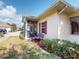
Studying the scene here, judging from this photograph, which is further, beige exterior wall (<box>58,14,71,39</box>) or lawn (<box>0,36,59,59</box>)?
beige exterior wall (<box>58,14,71,39</box>)

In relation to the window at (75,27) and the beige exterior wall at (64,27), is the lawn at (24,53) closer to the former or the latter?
the beige exterior wall at (64,27)

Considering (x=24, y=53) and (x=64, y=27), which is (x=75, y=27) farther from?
(x=24, y=53)

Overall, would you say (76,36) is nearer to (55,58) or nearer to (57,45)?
(57,45)

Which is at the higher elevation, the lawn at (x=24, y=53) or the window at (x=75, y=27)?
the window at (x=75, y=27)

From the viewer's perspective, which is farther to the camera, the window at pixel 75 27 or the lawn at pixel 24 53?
the window at pixel 75 27

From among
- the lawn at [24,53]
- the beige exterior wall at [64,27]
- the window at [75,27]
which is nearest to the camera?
the lawn at [24,53]

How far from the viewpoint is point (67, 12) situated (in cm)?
917

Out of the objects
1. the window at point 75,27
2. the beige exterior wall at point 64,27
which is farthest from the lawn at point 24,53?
the window at point 75,27

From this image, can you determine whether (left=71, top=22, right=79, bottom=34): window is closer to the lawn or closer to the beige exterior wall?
the beige exterior wall

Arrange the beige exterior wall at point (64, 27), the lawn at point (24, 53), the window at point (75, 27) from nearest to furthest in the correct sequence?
1. the lawn at point (24, 53)
2. the window at point (75, 27)
3. the beige exterior wall at point (64, 27)

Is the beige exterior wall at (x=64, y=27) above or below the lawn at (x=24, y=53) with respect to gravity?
above

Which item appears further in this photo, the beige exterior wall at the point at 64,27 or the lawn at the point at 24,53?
the beige exterior wall at the point at 64,27

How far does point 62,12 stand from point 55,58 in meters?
4.04

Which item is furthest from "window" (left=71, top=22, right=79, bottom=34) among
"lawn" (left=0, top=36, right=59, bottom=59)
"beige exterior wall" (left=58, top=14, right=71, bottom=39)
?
"lawn" (left=0, top=36, right=59, bottom=59)
